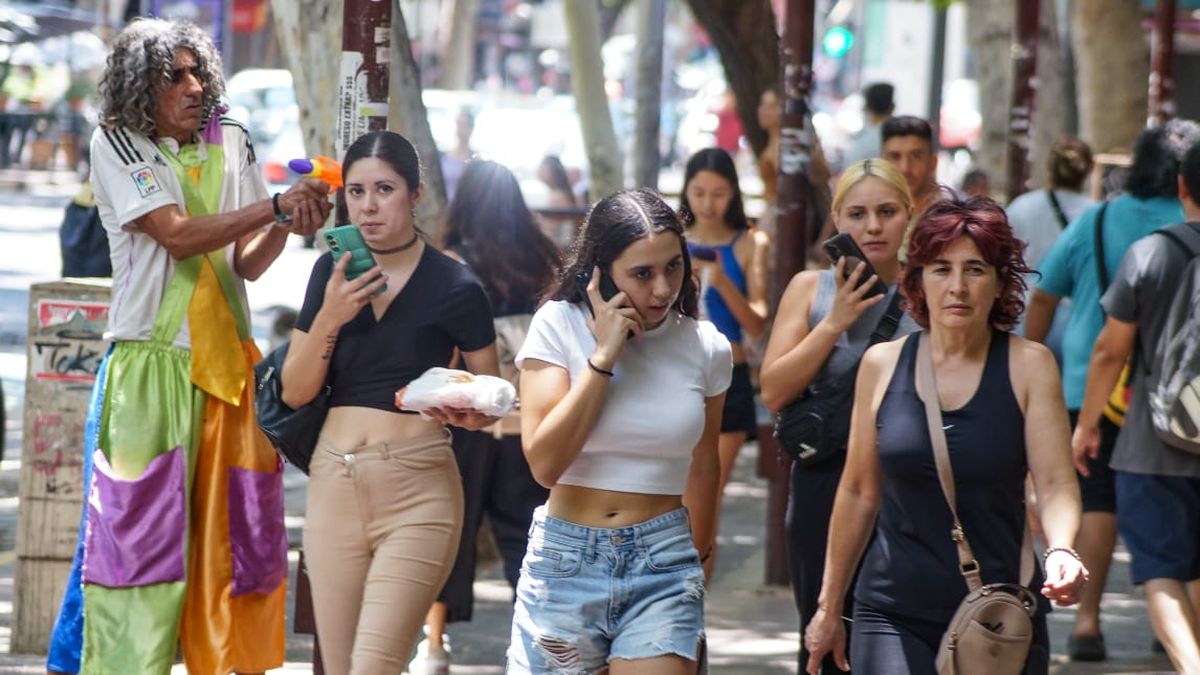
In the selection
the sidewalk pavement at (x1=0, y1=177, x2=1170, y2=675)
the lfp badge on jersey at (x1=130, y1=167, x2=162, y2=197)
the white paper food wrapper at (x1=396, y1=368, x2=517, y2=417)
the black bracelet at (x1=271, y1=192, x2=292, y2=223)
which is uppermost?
the lfp badge on jersey at (x1=130, y1=167, x2=162, y2=197)

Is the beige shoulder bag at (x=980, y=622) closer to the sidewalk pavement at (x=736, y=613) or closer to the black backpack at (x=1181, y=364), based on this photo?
the black backpack at (x=1181, y=364)

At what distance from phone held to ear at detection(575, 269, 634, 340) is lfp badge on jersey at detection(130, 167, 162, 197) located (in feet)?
5.44

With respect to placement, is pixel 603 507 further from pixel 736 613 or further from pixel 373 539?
pixel 736 613

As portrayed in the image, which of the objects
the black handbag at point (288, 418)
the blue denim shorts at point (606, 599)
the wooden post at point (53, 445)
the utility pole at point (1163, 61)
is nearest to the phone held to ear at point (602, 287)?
the blue denim shorts at point (606, 599)

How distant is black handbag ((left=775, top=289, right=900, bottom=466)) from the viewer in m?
5.70

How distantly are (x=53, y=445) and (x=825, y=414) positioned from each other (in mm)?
2888

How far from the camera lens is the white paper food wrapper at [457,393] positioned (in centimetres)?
498

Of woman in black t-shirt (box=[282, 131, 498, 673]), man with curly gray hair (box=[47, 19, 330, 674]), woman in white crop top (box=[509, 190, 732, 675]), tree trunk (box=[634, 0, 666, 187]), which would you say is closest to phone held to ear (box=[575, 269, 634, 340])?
woman in white crop top (box=[509, 190, 732, 675])

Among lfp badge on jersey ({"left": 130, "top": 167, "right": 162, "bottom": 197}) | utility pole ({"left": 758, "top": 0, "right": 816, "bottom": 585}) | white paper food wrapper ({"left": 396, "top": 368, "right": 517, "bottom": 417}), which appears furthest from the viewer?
utility pole ({"left": 758, "top": 0, "right": 816, "bottom": 585})

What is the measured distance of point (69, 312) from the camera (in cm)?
707

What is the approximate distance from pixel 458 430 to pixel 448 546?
6.14ft

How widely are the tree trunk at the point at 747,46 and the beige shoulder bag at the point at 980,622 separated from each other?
26.8 ft

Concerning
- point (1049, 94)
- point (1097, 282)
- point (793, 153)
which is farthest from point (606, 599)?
point (1049, 94)

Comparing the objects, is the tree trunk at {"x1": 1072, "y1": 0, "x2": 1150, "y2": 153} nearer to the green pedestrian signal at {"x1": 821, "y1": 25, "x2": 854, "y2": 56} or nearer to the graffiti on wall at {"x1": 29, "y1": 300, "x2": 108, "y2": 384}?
the green pedestrian signal at {"x1": 821, "y1": 25, "x2": 854, "y2": 56}
